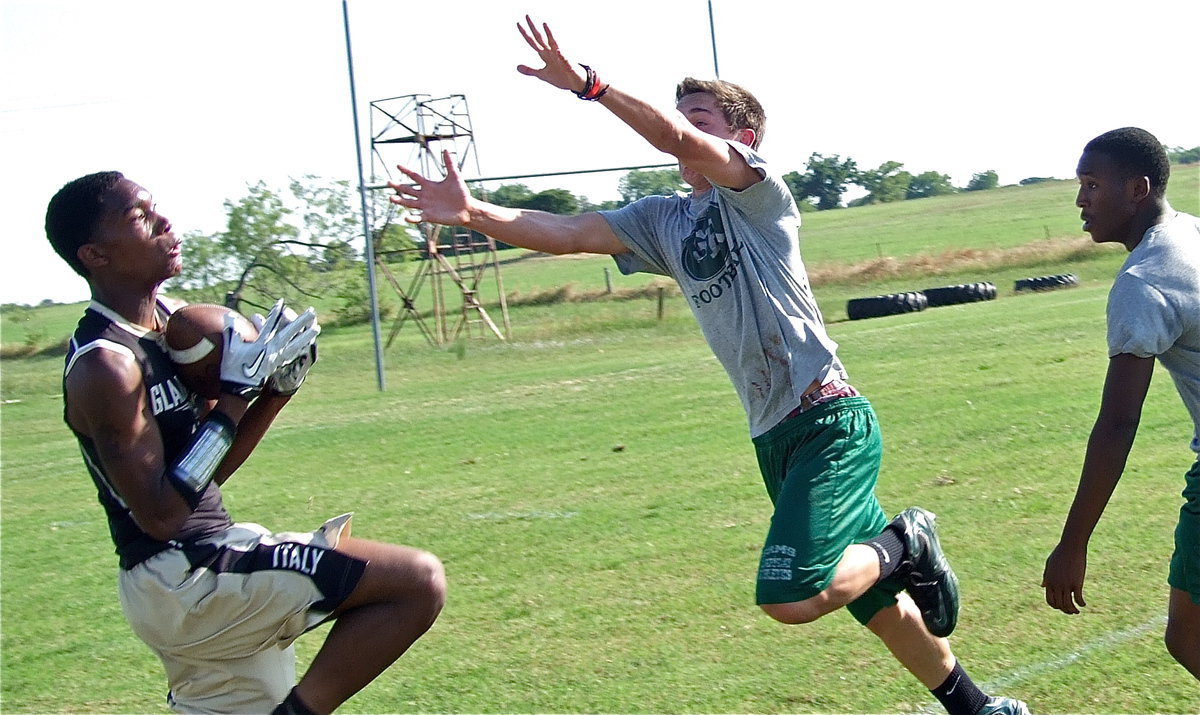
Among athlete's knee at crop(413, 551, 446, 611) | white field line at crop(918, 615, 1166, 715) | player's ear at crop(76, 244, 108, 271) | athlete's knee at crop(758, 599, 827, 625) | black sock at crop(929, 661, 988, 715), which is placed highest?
player's ear at crop(76, 244, 108, 271)

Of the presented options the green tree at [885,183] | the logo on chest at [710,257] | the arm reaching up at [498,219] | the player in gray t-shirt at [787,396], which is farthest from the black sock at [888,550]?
the green tree at [885,183]

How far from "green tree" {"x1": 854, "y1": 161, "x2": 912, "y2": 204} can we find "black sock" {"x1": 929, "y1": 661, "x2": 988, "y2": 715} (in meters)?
59.4

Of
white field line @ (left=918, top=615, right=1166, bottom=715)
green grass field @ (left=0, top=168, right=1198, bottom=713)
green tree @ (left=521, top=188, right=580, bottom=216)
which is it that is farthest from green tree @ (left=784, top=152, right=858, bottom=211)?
white field line @ (left=918, top=615, right=1166, bottom=715)

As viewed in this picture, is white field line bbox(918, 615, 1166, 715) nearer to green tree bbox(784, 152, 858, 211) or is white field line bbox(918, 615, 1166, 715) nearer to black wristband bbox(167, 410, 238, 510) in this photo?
black wristband bbox(167, 410, 238, 510)

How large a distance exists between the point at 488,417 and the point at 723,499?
6551mm

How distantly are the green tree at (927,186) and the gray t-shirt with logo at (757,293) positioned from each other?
69.2 meters

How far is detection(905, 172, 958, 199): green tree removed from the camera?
71688 millimetres

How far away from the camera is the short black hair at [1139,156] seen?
3.97 metres

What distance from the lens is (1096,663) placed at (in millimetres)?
4938

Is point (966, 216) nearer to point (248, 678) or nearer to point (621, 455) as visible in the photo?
point (621, 455)

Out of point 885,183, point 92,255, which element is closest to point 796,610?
point 92,255

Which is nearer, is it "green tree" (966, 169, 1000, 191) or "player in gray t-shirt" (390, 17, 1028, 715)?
"player in gray t-shirt" (390, 17, 1028, 715)

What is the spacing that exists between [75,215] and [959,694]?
11.1 feet

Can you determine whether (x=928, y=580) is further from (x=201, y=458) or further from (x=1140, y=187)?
(x=201, y=458)
